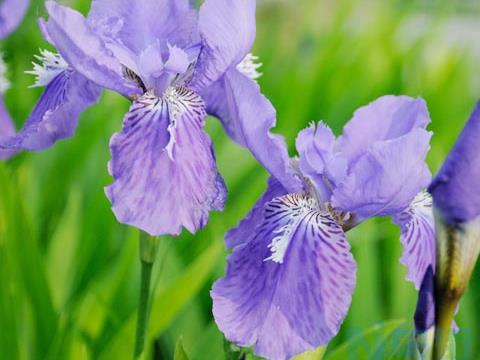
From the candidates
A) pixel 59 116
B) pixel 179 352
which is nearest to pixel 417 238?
pixel 179 352

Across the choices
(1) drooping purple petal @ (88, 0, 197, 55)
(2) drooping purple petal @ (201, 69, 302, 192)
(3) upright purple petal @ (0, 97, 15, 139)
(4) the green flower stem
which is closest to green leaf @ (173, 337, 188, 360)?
(4) the green flower stem

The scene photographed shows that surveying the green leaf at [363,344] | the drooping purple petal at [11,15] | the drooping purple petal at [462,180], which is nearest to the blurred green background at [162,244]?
the green leaf at [363,344]

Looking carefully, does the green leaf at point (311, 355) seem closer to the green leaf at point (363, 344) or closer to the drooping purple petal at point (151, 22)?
the green leaf at point (363, 344)

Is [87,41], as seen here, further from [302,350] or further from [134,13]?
[302,350]

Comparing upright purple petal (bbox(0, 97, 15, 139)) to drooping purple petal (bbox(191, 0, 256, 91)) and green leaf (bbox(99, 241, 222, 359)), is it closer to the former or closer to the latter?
green leaf (bbox(99, 241, 222, 359))

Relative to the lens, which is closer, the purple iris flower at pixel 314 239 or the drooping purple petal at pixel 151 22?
the purple iris flower at pixel 314 239

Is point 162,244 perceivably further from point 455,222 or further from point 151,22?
point 455,222

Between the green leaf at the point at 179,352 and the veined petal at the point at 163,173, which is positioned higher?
the veined petal at the point at 163,173

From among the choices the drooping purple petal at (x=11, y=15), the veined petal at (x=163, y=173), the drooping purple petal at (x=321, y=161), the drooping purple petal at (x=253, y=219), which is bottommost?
the drooping purple petal at (x=253, y=219)
